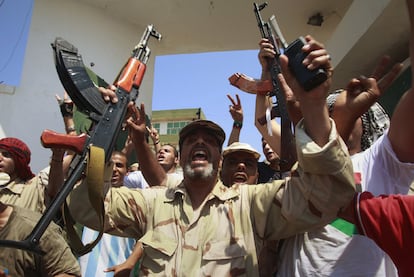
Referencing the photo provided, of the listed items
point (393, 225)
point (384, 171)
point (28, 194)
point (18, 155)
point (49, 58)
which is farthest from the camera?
point (49, 58)

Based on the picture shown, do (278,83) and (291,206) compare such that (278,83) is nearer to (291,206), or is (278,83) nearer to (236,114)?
(236,114)

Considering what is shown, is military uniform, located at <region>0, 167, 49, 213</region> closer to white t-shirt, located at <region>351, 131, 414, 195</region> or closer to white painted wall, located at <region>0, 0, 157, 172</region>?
white t-shirt, located at <region>351, 131, 414, 195</region>

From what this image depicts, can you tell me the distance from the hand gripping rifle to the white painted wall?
125 inches

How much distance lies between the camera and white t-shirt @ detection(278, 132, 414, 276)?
133 centimetres

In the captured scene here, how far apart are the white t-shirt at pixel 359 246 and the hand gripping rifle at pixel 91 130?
846 millimetres

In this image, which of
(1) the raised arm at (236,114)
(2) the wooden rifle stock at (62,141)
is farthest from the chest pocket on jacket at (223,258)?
(1) the raised arm at (236,114)

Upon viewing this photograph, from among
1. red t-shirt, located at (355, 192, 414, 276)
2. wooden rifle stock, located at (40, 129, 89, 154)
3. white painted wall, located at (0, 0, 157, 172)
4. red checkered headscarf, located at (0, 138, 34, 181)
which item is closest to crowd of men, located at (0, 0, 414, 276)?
red t-shirt, located at (355, 192, 414, 276)

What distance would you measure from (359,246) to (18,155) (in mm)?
2285

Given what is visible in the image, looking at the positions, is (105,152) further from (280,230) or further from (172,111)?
(172,111)

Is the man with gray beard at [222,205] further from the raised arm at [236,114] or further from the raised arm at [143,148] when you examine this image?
the raised arm at [236,114]

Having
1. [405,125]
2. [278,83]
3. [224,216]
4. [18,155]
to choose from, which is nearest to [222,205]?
[224,216]

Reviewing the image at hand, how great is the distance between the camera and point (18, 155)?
103 inches

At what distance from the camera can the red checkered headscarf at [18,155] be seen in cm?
259

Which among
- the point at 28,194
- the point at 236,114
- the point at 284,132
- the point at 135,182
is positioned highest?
the point at 236,114
